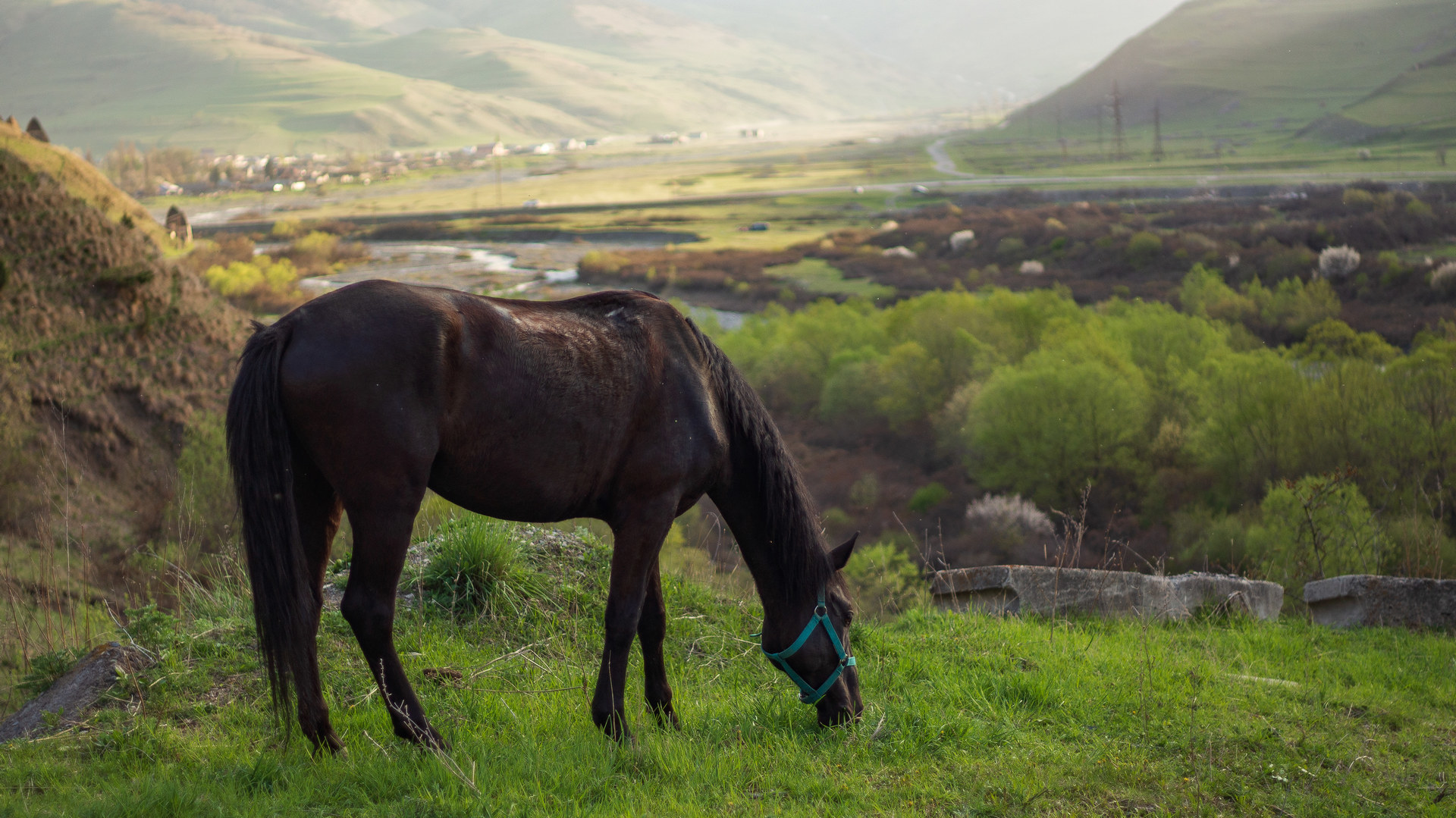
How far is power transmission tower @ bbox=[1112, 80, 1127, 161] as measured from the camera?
314 feet

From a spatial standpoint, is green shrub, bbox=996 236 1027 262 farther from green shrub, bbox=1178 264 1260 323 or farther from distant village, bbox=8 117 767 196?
distant village, bbox=8 117 767 196

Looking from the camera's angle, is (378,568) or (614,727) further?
(614,727)

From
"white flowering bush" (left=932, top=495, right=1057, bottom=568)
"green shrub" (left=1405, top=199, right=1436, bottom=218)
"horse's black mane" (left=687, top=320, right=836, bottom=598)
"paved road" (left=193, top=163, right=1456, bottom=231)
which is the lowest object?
"white flowering bush" (left=932, top=495, right=1057, bottom=568)

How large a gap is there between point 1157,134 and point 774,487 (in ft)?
340

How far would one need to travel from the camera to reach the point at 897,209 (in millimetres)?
80438

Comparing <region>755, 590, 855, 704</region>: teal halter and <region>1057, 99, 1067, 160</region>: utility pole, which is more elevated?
<region>1057, 99, 1067, 160</region>: utility pole

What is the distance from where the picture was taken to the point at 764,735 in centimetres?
423

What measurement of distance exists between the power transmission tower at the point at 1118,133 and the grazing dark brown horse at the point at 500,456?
101345 mm

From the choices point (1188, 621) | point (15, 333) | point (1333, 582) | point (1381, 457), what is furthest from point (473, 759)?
point (1381, 457)

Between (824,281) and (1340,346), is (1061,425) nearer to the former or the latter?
(1340,346)

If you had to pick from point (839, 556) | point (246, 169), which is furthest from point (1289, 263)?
point (246, 169)

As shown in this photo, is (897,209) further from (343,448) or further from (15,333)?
(343,448)

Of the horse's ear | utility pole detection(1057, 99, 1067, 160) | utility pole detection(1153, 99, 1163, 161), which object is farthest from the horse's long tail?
utility pole detection(1057, 99, 1067, 160)

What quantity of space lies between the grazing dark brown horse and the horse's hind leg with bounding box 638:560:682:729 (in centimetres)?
1
